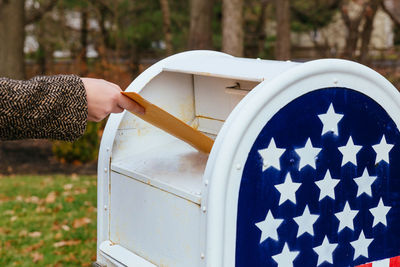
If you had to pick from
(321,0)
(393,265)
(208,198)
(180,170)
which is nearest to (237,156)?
(208,198)

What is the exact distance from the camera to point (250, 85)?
101 inches

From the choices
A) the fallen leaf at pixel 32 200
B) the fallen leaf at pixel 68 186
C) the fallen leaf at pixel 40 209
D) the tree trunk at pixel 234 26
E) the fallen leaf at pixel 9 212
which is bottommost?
the fallen leaf at pixel 9 212

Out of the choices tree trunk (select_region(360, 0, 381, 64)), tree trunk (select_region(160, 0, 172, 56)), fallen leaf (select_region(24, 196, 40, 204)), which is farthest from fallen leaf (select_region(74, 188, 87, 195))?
tree trunk (select_region(360, 0, 381, 64))

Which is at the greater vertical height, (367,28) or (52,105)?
(367,28)

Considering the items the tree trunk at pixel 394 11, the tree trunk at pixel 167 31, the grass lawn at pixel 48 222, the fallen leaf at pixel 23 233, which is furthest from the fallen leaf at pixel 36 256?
the tree trunk at pixel 394 11

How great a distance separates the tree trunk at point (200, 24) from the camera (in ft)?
33.7

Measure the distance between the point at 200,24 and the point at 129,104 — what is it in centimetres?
852

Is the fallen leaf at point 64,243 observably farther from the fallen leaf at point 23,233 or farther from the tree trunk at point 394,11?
the tree trunk at point 394,11

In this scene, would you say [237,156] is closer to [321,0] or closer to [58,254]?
[58,254]

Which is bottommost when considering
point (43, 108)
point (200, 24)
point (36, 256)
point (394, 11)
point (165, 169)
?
point (36, 256)

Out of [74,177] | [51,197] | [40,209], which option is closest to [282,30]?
[74,177]

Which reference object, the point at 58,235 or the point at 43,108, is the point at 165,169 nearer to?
the point at 43,108

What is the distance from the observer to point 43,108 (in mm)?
1896

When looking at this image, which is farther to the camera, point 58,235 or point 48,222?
point 48,222
